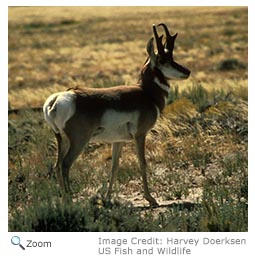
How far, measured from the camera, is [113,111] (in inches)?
Answer: 374

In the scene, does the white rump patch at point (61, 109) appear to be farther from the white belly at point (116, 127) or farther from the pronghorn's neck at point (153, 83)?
the pronghorn's neck at point (153, 83)

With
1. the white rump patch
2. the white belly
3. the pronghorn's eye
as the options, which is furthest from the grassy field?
the pronghorn's eye

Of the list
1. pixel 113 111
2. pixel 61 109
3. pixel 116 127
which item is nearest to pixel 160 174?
pixel 116 127

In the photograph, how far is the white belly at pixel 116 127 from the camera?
31.1 ft

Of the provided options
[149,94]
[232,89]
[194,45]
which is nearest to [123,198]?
[149,94]

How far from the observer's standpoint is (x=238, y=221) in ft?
28.0

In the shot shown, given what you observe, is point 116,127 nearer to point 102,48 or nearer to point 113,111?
point 113,111

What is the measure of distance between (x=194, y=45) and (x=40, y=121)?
112 feet

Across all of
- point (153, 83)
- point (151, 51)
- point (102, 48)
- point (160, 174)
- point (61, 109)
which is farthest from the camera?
point (102, 48)

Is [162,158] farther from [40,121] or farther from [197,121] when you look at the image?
[40,121]

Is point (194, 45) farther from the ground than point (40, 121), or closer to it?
farther from the ground

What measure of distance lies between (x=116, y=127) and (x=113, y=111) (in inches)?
8.5

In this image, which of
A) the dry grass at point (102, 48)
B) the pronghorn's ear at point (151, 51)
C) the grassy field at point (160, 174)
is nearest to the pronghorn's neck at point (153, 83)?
the pronghorn's ear at point (151, 51)

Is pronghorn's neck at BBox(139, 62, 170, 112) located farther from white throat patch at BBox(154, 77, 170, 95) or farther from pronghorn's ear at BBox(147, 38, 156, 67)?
pronghorn's ear at BBox(147, 38, 156, 67)
